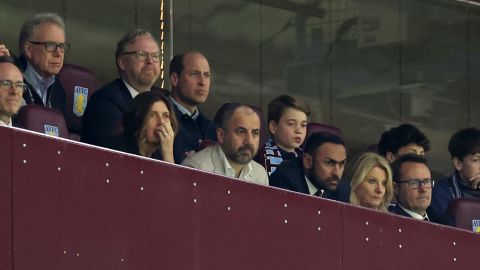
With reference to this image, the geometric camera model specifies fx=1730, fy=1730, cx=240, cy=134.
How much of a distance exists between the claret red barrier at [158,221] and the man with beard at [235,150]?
1.43 feet

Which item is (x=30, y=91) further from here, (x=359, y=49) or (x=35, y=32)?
(x=359, y=49)

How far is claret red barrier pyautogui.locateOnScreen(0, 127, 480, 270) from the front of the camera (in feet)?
23.5

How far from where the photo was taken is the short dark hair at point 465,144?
35.3 feet

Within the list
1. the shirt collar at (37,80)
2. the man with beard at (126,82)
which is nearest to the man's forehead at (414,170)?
the man with beard at (126,82)

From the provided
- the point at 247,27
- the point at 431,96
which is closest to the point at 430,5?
the point at 431,96

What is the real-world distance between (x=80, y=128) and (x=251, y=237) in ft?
5.05

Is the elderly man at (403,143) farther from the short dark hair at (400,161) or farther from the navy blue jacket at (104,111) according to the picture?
the navy blue jacket at (104,111)

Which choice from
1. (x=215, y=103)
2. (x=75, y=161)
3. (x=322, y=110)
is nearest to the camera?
(x=75, y=161)

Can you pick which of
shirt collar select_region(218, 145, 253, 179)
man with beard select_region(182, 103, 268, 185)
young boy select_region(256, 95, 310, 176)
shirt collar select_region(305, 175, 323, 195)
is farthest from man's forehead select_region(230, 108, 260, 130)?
young boy select_region(256, 95, 310, 176)

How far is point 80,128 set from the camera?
367 inches

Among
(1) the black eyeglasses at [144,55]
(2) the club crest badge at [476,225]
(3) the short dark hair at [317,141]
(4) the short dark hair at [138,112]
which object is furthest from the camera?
(2) the club crest badge at [476,225]

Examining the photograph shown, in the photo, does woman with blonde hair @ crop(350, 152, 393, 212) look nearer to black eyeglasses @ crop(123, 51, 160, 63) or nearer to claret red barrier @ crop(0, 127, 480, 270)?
claret red barrier @ crop(0, 127, 480, 270)

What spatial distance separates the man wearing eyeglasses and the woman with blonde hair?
0.39 m

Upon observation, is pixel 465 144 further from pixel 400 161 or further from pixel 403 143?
pixel 400 161
